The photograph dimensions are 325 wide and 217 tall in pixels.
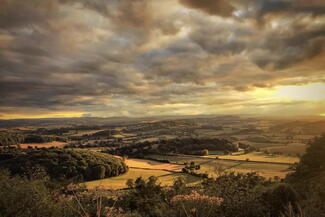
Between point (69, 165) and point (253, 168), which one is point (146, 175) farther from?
point (253, 168)

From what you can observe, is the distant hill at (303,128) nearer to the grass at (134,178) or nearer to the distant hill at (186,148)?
the distant hill at (186,148)

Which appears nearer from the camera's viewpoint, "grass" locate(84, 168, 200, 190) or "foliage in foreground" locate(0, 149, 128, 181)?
"grass" locate(84, 168, 200, 190)

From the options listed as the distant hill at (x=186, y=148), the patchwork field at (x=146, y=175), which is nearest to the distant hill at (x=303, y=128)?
the distant hill at (x=186, y=148)

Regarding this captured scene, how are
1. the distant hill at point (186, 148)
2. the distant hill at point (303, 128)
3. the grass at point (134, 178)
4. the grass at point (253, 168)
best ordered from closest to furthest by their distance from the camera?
the grass at point (134, 178)
the grass at point (253, 168)
the distant hill at point (186, 148)
the distant hill at point (303, 128)

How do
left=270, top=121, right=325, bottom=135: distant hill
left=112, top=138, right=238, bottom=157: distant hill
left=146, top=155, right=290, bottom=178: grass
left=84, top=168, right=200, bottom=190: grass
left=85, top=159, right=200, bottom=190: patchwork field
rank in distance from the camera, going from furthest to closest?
left=270, top=121, right=325, bottom=135: distant hill < left=112, top=138, right=238, bottom=157: distant hill < left=146, top=155, right=290, bottom=178: grass < left=85, top=159, right=200, bottom=190: patchwork field < left=84, top=168, right=200, bottom=190: grass

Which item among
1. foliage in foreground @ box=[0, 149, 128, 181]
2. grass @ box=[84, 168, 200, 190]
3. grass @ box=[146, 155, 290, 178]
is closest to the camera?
grass @ box=[84, 168, 200, 190]

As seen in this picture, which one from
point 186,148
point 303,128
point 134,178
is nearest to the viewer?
point 134,178

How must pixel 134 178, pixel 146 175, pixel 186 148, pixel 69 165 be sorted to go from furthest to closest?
1. pixel 186 148
2. pixel 69 165
3. pixel 146 175
4. pixel 134 178

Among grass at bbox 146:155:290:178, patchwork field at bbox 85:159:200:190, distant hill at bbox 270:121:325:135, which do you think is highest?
distant hill at bbox 270:121:325:135

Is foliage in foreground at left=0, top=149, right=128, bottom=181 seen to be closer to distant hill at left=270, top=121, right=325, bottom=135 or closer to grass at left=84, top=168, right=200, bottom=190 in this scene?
grass at left=84, top=168, right=200, bottom=190

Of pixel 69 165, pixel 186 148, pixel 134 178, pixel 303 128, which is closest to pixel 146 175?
pixel 134 178

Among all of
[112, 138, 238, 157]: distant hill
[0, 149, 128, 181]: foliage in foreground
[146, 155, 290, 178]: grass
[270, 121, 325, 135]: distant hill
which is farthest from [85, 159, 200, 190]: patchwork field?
[270, 121, 325, 135]: distant hill

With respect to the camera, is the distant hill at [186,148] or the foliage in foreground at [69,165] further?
the distant hill at [186,148]

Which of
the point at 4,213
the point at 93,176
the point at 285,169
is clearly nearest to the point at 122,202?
the point at 4,213
